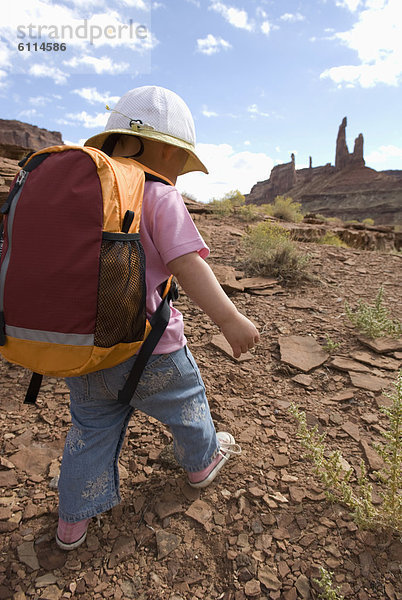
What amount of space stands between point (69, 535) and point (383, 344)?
7.68 ft

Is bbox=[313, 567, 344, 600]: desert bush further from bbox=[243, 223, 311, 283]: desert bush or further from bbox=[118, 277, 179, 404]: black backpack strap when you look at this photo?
bbox=[243, 223, 311, 283]: desert bush

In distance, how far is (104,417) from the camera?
1.31 m

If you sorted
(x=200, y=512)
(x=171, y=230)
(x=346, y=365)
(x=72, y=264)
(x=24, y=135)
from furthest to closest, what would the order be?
(x=24, y=135) → (x=346, y=365) → (x=200, y=512) → (x=171, y=230) → (x=72, y=264)

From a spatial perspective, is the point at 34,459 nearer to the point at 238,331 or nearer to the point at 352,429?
the point at 238,331

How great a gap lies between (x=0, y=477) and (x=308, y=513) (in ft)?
4.38

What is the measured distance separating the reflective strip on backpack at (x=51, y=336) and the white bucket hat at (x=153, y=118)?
2.22ft

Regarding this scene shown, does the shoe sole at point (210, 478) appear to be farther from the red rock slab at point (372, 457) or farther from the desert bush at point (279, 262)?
the desert bush at point (279, 262)

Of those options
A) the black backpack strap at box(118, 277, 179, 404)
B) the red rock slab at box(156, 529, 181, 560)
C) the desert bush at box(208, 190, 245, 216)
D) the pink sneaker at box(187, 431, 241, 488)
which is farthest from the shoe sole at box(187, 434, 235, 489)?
the desert bush at box(208, 190, 245, 216)

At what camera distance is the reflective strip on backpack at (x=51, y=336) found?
994 millimetres

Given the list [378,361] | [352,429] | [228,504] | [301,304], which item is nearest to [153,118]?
[228,504]

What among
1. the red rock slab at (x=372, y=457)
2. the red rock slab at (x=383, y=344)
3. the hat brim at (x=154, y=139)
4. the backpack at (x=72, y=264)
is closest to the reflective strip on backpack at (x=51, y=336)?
the backpack at (x=72, y=264)

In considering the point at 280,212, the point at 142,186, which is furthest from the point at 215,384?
the point at 280,212

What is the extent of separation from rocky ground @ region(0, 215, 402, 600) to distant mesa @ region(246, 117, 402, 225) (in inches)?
1623

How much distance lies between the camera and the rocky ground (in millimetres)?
1193
